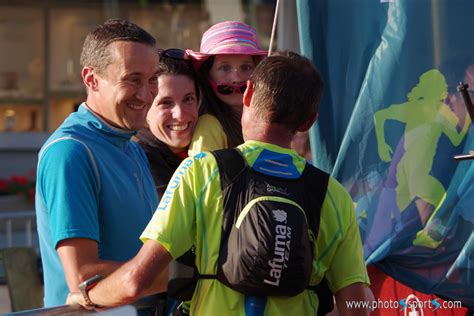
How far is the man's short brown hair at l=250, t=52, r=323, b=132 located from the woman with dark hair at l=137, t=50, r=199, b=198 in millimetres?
1372

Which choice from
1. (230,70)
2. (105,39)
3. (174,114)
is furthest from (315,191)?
(230,70)

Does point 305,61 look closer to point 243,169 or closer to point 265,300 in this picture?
point 243,169

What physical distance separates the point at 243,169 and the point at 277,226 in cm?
19

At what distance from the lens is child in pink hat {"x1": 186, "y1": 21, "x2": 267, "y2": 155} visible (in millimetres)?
4062

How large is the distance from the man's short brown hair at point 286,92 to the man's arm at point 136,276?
487 millimetres

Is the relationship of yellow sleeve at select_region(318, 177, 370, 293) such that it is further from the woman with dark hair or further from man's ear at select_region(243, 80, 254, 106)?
the woman with dark hair

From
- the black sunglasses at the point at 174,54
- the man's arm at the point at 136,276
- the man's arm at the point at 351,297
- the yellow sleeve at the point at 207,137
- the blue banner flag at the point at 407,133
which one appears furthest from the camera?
the black sunglasses at the point at 174,54

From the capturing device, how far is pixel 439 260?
12.6ft

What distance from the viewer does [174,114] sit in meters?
4.02

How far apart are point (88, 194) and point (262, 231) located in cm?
63

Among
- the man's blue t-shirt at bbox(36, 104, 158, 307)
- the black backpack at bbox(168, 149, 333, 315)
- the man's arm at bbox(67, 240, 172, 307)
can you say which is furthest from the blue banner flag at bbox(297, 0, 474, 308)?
the man's arm at bbox(67, 240, 172, 307)

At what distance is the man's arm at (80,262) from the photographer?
2.76m

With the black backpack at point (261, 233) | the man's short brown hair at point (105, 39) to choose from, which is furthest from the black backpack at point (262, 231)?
the man's short brown hair at point (105, 39)

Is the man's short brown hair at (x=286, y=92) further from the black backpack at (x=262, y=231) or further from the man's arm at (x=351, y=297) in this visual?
the man's arm at (x=351, y=297)
